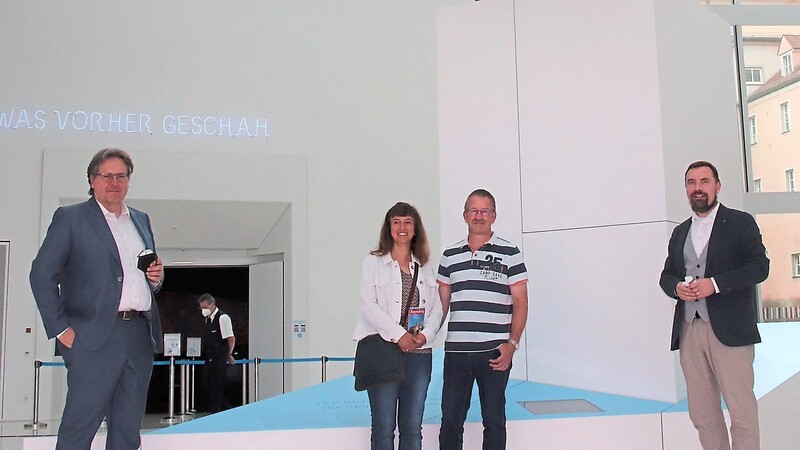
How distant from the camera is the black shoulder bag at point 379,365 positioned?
11.6 ft

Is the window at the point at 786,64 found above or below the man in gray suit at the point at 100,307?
A: above

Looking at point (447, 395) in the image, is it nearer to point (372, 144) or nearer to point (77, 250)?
point (77, 250)

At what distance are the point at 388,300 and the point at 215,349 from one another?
675cm

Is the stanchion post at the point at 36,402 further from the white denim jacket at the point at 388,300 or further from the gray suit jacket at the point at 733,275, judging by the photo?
the gray suit jacket at the point at 733,275

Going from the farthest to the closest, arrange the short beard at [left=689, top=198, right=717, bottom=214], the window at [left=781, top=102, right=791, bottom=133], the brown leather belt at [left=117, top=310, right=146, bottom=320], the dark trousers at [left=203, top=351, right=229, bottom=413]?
the window at [left=781, top=102, right=791, bottom=133] → the dark trousers at [left=203, top=351, right=229, bottom=413] → the short beard at [left=689, top=198, right=717, bottom=214] → the brown leather belt at [left=117, top=310, right=146, bottom=320]

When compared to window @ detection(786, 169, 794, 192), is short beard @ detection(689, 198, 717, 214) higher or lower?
lower

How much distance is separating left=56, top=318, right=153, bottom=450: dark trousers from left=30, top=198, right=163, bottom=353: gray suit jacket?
58 mm

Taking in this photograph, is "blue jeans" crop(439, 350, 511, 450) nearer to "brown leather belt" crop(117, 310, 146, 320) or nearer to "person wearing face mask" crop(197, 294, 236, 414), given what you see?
"brown leather belt" crop(117, 310, 146, 320)

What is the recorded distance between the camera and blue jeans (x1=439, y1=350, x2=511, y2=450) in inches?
144

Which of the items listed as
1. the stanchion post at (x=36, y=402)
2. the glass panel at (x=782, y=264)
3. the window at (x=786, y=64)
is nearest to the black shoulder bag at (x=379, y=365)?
the stanchion post at (x=36, y=402)

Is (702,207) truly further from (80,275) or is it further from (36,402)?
(36,402)

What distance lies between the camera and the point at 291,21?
10.5m

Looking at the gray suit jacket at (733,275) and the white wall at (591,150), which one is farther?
the white wall at (591,150)

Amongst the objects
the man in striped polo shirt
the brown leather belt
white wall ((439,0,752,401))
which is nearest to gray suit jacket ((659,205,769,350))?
the man in striped polo shirt
